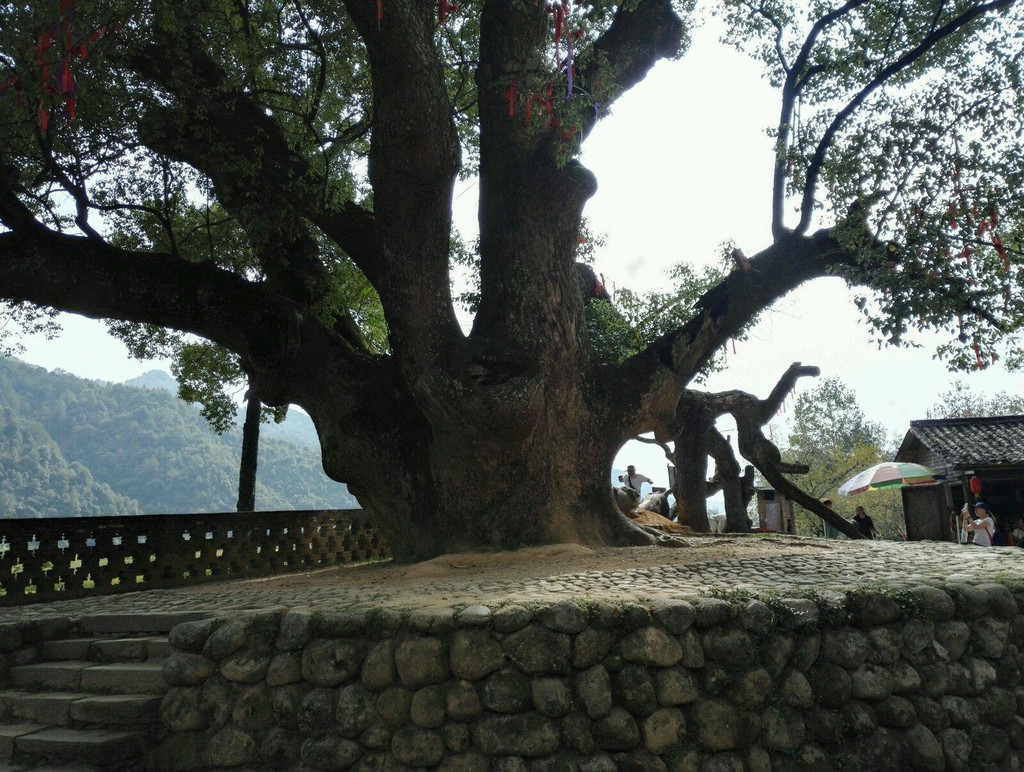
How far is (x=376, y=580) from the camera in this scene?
7.57 meters

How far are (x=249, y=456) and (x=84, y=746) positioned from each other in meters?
8.75

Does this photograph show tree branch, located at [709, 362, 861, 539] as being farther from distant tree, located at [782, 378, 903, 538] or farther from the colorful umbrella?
distant tree, located at [782, 378, 903, 538]

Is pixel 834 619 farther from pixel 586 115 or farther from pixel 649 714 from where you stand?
pixel 586 115

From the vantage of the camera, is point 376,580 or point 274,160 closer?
point 376,580

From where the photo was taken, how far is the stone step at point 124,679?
211 inches

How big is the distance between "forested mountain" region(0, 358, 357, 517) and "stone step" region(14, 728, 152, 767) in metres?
83.6

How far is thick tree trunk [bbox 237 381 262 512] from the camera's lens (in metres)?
13.2

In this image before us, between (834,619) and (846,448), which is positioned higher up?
(846,448)

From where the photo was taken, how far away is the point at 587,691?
462cm

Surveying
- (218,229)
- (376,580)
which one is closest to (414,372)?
(376,580)

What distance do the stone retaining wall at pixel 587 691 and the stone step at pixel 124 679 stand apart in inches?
17.1

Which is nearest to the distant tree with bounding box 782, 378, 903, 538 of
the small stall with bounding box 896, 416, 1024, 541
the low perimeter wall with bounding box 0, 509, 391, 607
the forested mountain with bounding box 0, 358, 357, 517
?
the small stall with bounding box 896, 416, 1024, 541

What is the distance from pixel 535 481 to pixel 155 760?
5088 mm

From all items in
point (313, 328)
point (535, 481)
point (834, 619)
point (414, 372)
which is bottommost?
point (834, 619)
